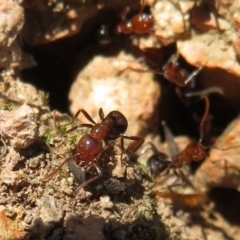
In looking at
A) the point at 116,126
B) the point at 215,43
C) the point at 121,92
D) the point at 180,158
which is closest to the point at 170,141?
the point at 180,158

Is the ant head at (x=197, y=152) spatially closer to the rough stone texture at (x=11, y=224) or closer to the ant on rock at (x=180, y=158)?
the ant on rock at (x=180, y=158)

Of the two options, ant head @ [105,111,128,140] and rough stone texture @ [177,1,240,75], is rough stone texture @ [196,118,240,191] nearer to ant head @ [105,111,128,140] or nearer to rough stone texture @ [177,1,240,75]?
rough stone texture @ [177,1,240,75]

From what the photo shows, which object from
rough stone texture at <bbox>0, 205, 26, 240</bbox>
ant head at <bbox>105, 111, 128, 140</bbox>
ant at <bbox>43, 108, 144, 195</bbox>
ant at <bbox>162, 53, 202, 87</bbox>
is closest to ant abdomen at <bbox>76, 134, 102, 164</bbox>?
ant at <bbox>43, 108, 144, 195</bbox>

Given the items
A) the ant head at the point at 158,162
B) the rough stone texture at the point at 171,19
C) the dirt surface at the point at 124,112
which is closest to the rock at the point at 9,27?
the dirt surface at the point at 124,112

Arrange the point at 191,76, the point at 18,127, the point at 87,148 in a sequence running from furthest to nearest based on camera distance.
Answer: the point at 191,76
the point at 87,148
the point at 18,127

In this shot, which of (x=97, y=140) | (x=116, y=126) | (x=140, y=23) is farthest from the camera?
(x=140, y=23)

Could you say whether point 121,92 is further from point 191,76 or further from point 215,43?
point 215,43
